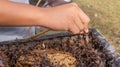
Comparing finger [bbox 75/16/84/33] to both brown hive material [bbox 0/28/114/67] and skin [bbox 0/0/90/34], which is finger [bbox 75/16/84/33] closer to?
skin [bbox 0/0/90/34]

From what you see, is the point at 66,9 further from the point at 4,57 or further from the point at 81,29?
the point at 4,57

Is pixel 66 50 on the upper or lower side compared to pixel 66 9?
lower

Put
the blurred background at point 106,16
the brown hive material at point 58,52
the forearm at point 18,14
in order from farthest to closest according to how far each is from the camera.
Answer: the blurred background at point 106,16
the brown hive material at point 58,52
the forearm at point 18,14

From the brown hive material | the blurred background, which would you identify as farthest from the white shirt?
the blurred background

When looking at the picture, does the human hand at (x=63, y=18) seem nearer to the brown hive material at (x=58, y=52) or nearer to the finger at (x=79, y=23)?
the finger at (x=79, y=23)

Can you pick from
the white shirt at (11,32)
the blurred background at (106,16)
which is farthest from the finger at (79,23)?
the blurred background at (106,16)

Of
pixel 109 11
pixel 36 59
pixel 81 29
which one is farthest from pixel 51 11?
pixel 109 11

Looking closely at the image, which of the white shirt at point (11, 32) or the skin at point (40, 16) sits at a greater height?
the skin at point (40, 16)
